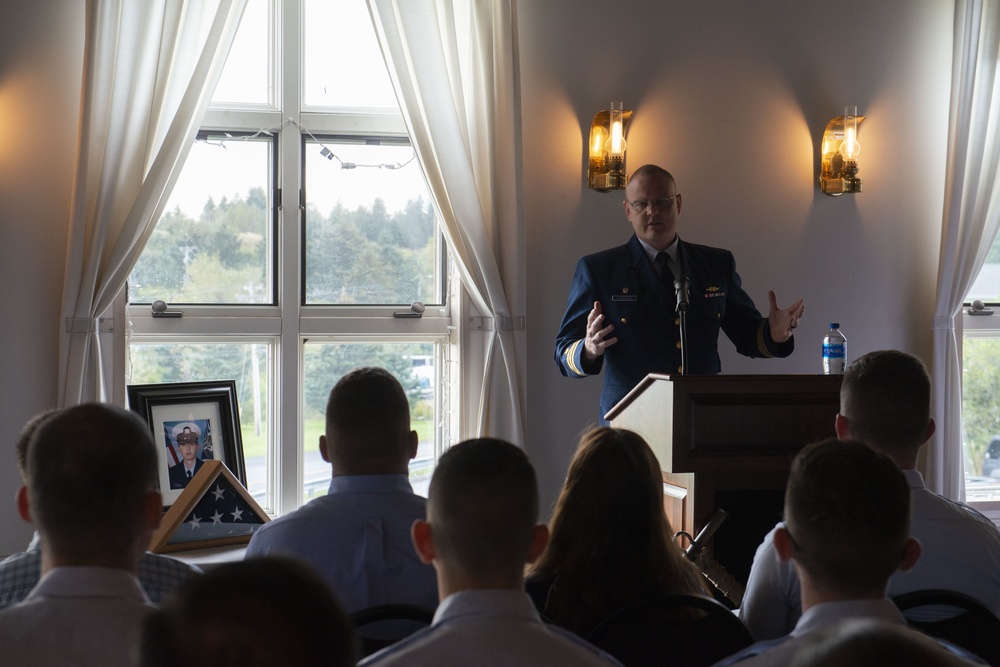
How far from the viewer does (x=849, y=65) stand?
448 centimetres

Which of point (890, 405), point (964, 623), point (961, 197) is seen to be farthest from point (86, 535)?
point (961, 197)

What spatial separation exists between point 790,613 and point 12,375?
3268mm

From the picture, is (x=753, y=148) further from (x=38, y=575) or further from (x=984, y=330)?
(x=38, y=575)

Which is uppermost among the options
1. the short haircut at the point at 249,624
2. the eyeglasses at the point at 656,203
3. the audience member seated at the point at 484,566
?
the eyeglasses at the point at 656,203

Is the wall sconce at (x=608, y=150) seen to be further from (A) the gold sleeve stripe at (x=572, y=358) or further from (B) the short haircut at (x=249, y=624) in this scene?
(B) the short haircut at (x=249, y=624)

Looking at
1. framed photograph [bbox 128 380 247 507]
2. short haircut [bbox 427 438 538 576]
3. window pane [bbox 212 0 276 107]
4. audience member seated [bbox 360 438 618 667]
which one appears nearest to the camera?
audience member seated [bbox 360 438 618 667]

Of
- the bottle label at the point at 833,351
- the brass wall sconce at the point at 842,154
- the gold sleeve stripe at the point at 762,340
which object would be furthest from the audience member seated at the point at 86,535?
the brass wall sconce at the point at 842,154

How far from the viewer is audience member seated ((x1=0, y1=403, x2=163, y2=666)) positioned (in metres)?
1.14

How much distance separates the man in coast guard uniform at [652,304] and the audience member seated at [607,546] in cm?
155

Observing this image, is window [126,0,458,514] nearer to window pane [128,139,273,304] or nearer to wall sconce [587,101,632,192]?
window pane [128,139,273,304]

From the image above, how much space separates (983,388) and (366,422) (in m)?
4.08

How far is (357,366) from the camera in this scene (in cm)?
425

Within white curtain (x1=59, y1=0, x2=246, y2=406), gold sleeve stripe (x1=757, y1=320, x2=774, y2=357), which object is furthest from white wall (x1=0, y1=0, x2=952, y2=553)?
white curtain (x1=59, y1=0, x2=246, y2=406)

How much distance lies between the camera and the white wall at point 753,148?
13.8 ft
